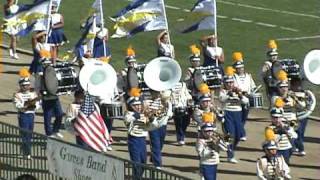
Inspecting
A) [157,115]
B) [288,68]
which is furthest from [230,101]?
[157,115]

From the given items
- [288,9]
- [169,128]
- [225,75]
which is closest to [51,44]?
[169,128]

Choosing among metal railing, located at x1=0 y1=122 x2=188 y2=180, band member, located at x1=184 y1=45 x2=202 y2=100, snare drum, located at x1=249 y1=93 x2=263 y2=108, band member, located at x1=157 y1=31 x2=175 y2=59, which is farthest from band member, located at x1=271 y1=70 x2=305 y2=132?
metal railing, located at x1=0 y1=122 x2=188 y2=180

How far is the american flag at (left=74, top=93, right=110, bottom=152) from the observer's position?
1948 centimetres

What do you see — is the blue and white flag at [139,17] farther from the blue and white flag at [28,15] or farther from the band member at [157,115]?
the band member at [157,115]

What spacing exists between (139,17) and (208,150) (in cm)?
471

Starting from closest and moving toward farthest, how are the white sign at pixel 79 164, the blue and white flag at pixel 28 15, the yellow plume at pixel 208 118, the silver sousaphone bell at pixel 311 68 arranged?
the white sign at pixel 79 164
the yellow plume at pixel 208 118
the silver sousaphone bell at pixel 311 68
the blue and white flag at pixel 28 15

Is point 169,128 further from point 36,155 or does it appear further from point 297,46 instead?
point 297,46

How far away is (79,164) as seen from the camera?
16.6 m

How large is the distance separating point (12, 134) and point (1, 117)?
7.36m

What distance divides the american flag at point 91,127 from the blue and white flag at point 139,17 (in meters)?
3.26

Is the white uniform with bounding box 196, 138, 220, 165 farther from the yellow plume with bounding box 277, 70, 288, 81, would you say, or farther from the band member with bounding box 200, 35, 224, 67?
the band member with bounding box 200, 35, 224, 67

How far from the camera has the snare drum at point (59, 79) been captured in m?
22.8

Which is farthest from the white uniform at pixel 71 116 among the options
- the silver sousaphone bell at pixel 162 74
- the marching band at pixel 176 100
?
the silver sousaphone bell at pixel 162 74

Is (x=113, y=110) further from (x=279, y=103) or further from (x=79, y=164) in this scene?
(x=79, y=164)
